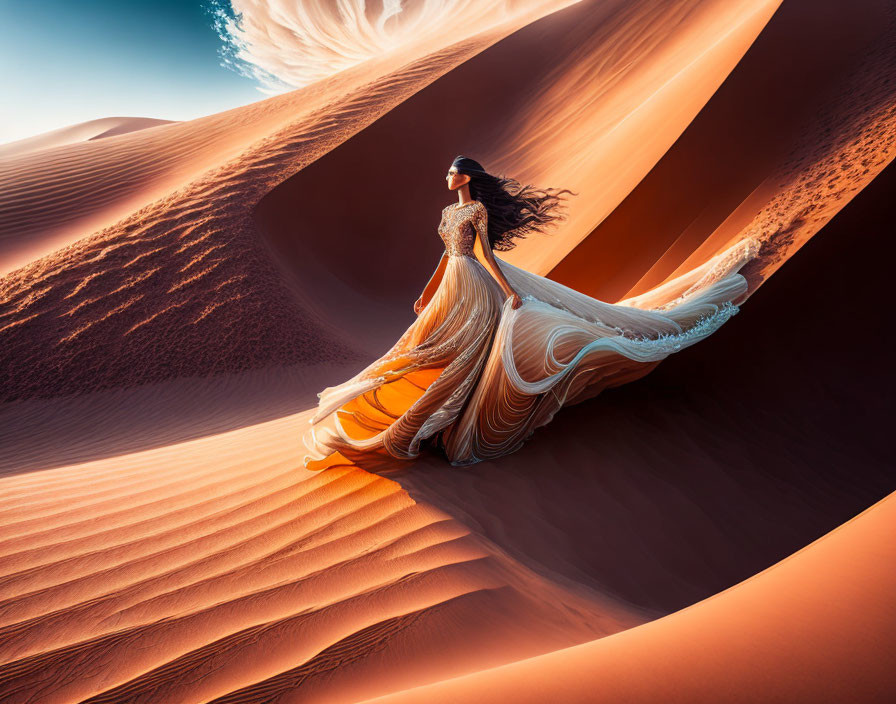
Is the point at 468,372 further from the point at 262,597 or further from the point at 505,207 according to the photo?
the point at 262,597

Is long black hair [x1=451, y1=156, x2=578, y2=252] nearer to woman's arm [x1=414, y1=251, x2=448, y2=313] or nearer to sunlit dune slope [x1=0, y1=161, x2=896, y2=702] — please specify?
woman's arm [x1=414, y1=251, x2=448, y2=313]

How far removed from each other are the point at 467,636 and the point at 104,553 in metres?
1.79

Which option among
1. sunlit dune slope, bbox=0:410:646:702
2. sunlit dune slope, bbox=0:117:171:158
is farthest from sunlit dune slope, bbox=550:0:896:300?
sunlit dune slope, bbox=0:117:171:158

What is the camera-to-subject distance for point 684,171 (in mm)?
6148

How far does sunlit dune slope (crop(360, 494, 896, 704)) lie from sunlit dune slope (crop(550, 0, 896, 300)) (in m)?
3.90

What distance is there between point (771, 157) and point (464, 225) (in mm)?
4210

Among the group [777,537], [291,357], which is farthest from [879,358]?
[291,357]

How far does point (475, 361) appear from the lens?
125 inches

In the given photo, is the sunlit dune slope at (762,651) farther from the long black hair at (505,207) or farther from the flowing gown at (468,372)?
the long black hair at (505,207)

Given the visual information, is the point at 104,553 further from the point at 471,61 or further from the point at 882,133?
the point at 471,61

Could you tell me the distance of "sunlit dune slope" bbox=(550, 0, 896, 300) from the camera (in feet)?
15.5

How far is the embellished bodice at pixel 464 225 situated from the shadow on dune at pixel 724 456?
1.37 meters

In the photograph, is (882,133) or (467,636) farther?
(882,133)

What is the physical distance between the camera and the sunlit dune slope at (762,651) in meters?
0.89
